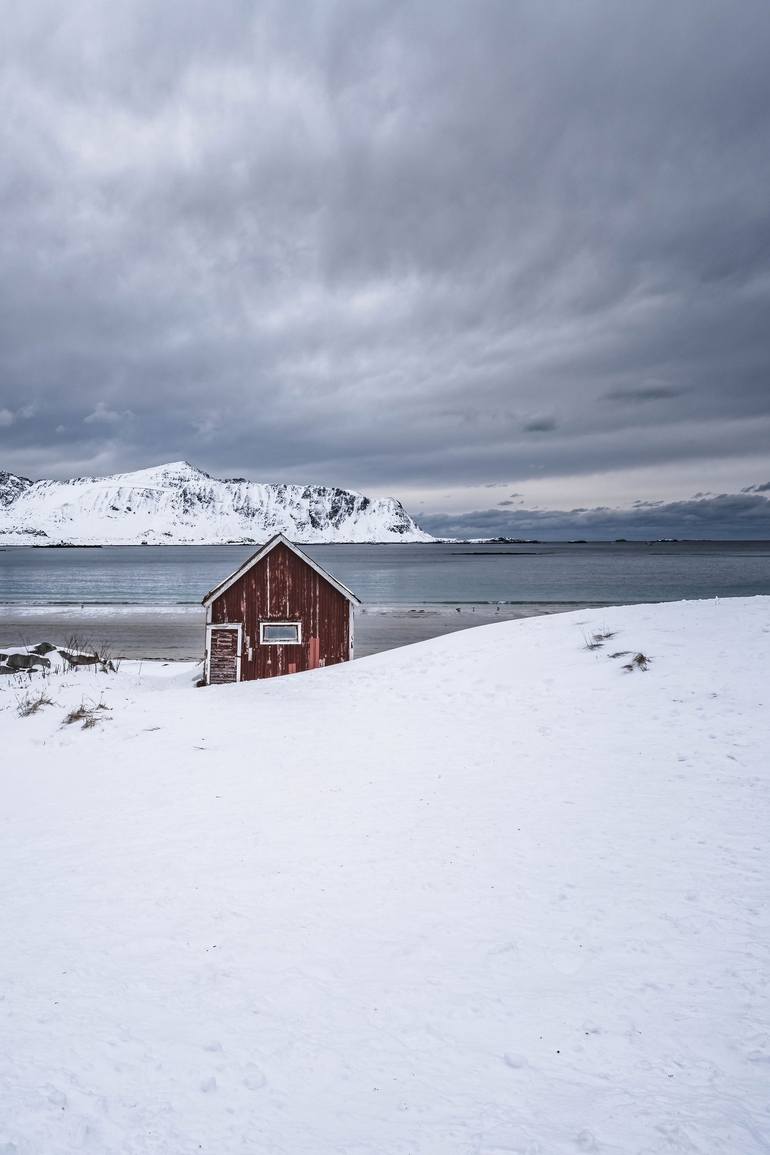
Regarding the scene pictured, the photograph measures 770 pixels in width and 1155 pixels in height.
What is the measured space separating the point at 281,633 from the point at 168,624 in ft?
95.7

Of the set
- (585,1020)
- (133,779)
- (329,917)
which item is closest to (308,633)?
(133,779)

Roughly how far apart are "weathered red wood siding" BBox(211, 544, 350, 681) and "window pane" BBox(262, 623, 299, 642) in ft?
0.88

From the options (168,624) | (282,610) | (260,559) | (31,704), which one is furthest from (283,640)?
(168,624)

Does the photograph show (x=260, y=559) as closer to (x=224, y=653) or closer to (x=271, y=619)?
(x=271, y=619)

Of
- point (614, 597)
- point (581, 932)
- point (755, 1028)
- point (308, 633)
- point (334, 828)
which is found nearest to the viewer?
point (755, 1028)

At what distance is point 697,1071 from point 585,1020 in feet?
2.75

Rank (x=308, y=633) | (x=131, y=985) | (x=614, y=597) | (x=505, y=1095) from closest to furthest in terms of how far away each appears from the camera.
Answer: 1. (x=505, y=1095)
2. (x=131, y=985)
3. (x=308, y=633)
4. (x=614, y=597)

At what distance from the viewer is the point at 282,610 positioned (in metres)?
23.8

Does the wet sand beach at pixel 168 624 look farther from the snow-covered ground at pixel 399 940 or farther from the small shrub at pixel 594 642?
the snow-covered ground at pixel 399 940

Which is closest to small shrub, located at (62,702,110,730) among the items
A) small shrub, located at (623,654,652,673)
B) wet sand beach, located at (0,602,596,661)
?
small shrub, located at (623,654,652,673)

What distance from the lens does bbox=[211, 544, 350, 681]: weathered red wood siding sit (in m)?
23.5

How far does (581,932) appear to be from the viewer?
20.0 feet

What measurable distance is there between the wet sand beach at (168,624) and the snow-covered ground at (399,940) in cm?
2510

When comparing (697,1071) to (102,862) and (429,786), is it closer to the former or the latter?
(429,786)
